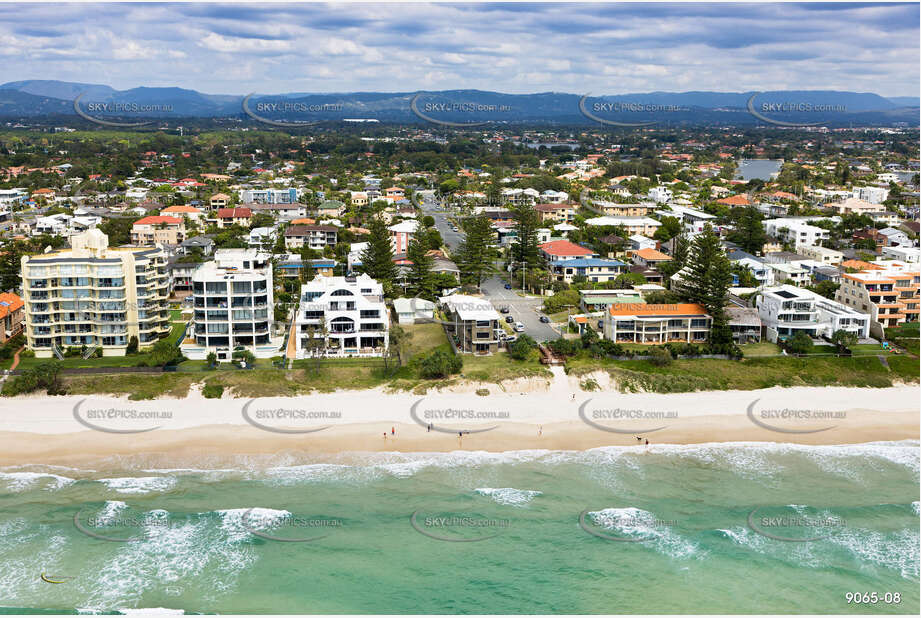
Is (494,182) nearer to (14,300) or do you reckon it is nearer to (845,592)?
(14,300)

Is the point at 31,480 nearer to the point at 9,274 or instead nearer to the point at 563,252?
the point at 9,274

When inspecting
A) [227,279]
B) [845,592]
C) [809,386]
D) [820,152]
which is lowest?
[845,592]

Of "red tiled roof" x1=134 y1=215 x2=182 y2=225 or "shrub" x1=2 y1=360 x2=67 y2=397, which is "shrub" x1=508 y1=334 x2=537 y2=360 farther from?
"red tiled roof" x1=134 y1=215 x2=182 y2=225

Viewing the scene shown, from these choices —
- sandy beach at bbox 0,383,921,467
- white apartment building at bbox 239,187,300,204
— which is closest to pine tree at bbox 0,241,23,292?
sandy beach at bbox 0,383,921,467

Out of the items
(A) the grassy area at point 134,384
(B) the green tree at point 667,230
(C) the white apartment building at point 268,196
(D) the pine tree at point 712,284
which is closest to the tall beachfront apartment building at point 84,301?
(A) the grassy area at point 134,384

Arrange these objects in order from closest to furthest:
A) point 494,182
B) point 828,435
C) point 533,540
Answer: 1. point 533,540
2. point 828,435
3. point 494,182

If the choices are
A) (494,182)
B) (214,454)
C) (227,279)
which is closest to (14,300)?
(227,279)
